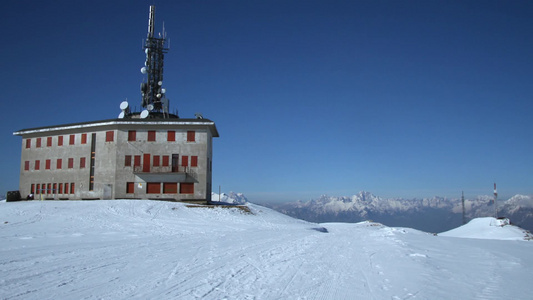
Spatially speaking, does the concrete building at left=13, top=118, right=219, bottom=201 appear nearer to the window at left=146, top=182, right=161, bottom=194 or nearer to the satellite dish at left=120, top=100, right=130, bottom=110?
the window at left=146, top=182, right=161, bottom=194

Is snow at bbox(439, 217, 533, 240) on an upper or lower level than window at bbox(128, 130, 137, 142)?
lower


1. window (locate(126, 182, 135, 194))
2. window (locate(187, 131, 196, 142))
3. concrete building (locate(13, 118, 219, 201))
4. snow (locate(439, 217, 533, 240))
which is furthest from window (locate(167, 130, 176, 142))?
snow (locate(439, 217, 533, 240))

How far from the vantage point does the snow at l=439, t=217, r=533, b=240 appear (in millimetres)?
43503

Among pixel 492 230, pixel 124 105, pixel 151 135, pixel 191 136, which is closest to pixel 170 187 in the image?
pixel 191 136

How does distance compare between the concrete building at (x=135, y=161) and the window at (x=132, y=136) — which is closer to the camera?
the concrete building at (x=135, y=161)

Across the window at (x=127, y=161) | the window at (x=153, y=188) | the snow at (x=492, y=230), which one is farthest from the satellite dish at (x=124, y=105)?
the snow at (x=492, y=230)

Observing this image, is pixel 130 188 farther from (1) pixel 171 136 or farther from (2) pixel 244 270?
(2) pixel 244 270

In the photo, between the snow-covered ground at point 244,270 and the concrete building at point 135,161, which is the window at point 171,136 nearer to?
the concrete building at point 135,161

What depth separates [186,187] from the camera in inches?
1550

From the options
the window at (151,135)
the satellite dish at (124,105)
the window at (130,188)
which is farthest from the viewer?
the satellite dish at (124,105)

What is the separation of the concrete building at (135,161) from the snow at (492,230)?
36.7 meters

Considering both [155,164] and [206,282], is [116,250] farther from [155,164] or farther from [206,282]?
[155,164]

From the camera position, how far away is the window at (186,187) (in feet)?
129

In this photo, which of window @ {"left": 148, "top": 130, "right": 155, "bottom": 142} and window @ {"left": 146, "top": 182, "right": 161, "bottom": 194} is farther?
window @ {"left": 148, "top": 130, "right": 155, "bottom": 142}
